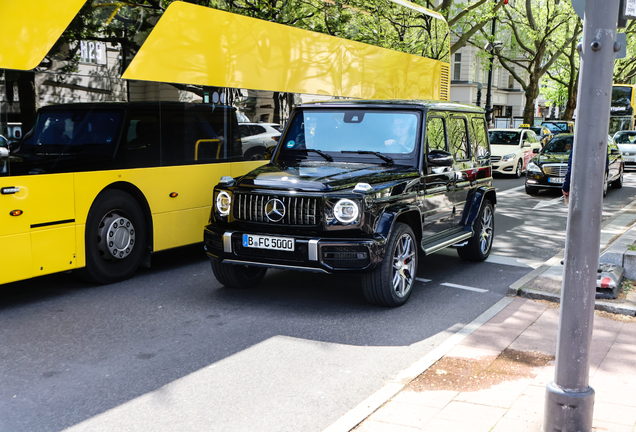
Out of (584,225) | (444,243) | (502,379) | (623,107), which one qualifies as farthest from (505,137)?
(584,225)

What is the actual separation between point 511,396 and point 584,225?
4.39 ft

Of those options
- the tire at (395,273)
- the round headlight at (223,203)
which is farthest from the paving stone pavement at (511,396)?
the round headlight at (223,203)

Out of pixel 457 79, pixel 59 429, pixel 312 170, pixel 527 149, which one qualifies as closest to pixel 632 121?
pixel 457 79

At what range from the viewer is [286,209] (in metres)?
6.16

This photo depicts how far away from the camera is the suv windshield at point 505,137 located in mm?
23453

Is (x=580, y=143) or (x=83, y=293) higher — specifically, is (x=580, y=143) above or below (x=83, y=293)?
above

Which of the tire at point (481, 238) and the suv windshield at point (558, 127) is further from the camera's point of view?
the suv windshield at point (558, 127)

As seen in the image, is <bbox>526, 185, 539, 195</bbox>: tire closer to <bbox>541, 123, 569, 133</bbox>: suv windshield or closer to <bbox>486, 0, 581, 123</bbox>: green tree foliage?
<bbox>486, 0, 581, 123</bbox>: green tree foliage

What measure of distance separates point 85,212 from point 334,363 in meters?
3.35

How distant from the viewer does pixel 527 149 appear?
2356 cm

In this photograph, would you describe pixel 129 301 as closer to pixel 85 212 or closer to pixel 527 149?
pixel 85 212

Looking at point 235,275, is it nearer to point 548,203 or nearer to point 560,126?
point 548,203

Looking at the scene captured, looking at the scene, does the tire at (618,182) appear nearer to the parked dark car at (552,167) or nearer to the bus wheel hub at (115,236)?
the parked dark car at (552,167)

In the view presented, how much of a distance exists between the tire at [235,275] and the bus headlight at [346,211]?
141 centimetres
